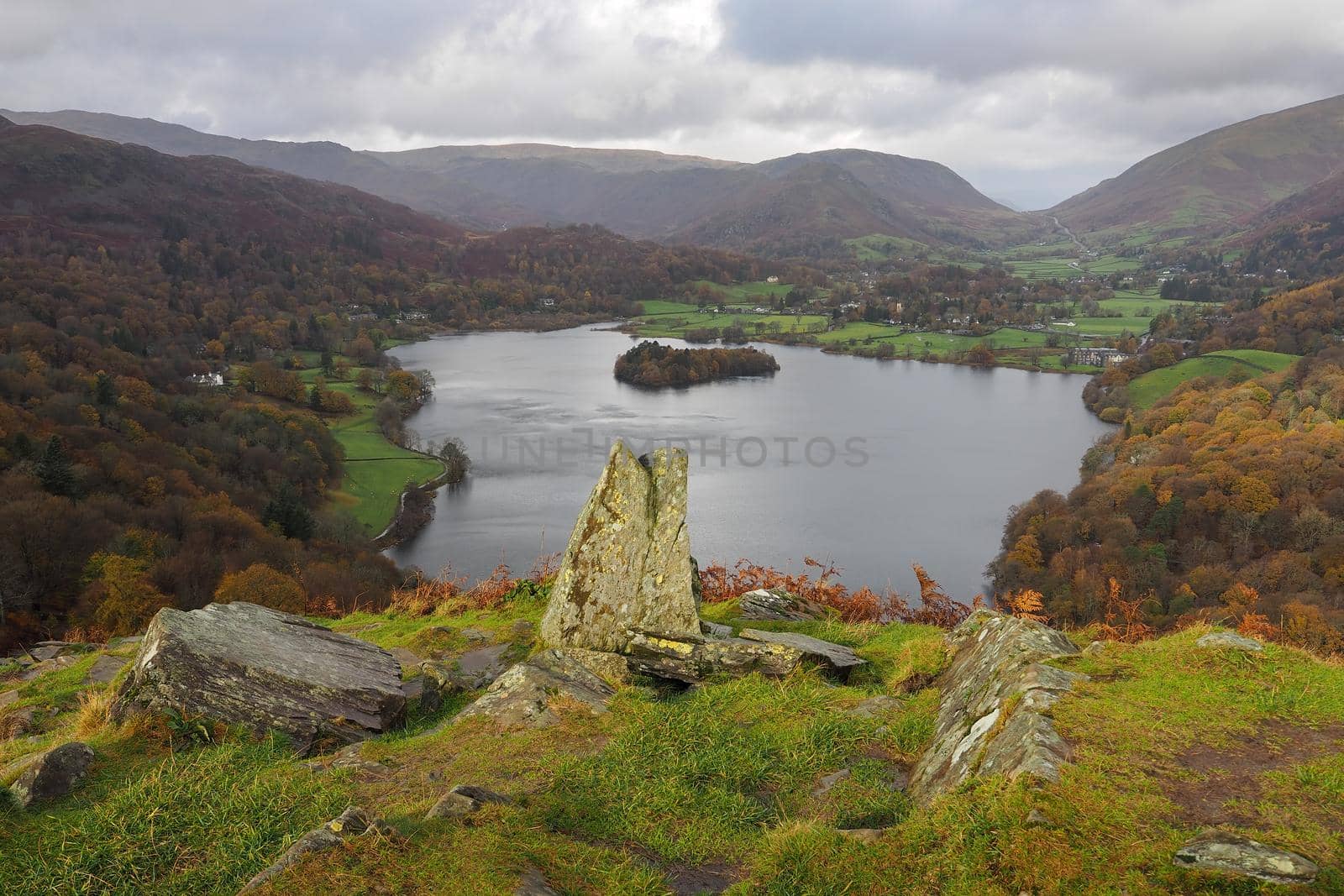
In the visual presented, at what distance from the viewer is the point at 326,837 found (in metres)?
4.62

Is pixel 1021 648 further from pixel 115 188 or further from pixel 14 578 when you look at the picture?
pixel 115 188

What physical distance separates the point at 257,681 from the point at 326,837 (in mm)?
3552

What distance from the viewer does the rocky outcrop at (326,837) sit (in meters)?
4.41

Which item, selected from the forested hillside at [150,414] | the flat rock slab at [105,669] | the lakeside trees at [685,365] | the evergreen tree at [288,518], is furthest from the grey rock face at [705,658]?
the lakeside trees at [685,365]

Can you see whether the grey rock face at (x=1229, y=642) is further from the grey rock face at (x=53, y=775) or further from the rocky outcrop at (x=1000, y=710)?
the grey rock face at (x=53, y=775)

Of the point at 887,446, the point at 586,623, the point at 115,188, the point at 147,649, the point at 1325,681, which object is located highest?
the point at 115,188

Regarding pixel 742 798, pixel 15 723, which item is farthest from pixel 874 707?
pixel 15 723

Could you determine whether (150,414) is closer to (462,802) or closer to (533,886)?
(462,802)

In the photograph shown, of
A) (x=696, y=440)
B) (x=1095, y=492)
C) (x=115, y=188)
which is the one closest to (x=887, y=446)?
(x=696, y=440)

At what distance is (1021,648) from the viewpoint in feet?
23.3

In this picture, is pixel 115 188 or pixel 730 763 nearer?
pixel 730 763

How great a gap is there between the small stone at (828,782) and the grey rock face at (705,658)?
6.32 ft

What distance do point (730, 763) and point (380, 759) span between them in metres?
3.16

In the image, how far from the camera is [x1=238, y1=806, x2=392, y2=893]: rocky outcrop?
4410 mm
